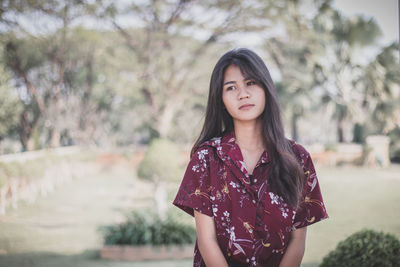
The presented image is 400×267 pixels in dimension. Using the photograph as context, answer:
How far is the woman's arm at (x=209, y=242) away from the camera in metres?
1.40

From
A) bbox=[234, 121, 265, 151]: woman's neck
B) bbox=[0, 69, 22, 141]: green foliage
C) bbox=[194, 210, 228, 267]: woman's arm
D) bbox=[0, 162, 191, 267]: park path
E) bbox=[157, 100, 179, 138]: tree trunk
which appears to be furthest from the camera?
bbox=[0, 69, 22, 141]: green foliage

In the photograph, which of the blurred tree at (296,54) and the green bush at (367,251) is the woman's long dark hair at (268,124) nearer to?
the green bush at (367,251)

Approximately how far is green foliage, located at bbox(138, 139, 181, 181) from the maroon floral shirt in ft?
21.1

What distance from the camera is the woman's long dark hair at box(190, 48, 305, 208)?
57.3 inches

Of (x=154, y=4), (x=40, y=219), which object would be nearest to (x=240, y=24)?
(x=154, y=4)

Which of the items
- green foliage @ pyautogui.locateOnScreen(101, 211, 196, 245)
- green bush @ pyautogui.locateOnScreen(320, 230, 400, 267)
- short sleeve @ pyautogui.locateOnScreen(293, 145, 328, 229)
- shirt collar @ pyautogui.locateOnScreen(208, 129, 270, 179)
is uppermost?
shirt collar @ pyautogui.locateOnScreen(208, 129, 270, 179)

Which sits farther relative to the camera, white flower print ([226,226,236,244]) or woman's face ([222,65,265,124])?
woman's face ([222,65,265,124])

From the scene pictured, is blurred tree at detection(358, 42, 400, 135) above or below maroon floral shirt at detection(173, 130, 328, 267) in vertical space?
above

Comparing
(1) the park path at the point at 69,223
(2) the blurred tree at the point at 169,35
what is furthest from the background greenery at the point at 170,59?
(1) the park path at the point at 69,223

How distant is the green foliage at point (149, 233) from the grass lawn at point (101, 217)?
41 cm

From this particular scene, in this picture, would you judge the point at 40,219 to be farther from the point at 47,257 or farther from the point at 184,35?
the point at 184,35

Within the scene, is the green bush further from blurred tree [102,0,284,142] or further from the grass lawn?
blurred tree [102,0,284,142]

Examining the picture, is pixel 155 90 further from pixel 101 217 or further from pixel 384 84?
pixel 384 84

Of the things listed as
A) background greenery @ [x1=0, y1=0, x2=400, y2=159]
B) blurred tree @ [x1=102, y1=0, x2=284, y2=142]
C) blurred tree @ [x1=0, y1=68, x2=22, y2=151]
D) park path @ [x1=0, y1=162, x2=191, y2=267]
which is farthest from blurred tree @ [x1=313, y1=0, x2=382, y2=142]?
blurred tree @ [x1=0, y1=68, x2=22, y2=151]
